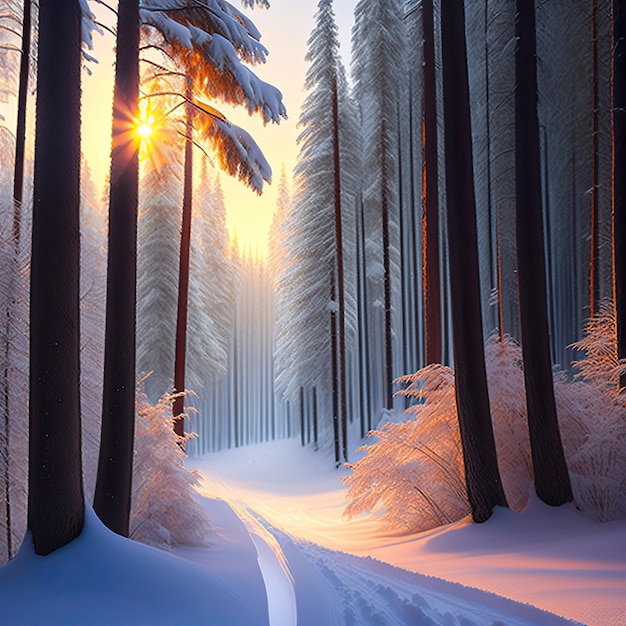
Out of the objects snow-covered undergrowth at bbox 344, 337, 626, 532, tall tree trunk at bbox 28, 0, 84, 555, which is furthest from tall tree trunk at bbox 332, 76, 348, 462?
tall tree trunk at bbox 28, 0, 84, 555

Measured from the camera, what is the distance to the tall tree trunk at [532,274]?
638 centimetres

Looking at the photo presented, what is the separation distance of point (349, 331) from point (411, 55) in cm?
1074

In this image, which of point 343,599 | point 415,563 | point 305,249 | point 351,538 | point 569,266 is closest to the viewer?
point 343,599

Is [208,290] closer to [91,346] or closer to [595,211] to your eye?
[595,211]

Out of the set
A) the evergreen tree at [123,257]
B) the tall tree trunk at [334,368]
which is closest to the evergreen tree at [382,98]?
the tall tree trunk at [334,368]

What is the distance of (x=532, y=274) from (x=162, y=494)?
5.55 meters

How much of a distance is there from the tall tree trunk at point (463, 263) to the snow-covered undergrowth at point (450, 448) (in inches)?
30.3

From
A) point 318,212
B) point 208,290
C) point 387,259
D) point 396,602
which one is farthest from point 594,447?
point 208,290

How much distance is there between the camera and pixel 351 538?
7.74 m

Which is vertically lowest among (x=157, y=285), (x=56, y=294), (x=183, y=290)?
(x=56, y=294)

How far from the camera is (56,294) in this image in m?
4.23

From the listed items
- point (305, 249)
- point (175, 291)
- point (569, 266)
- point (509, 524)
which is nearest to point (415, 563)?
point (509, 524)

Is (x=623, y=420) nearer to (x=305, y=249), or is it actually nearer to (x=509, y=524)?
(x=509, y=524)

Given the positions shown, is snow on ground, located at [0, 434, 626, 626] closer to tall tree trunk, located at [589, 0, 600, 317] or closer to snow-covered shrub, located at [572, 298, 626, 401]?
snow-covered shrub, located at [572, 298, 626, 401]
